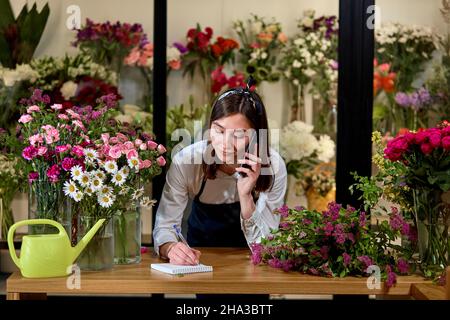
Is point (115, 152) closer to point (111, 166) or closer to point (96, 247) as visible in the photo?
point (111, 166)

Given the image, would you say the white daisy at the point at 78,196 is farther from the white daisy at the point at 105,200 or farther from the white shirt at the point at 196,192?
the white shirt at the point at 196,192

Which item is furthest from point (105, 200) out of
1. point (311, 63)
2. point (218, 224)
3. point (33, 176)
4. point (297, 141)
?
point (311, 63)

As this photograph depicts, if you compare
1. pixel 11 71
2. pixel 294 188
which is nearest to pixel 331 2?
pixel 294 188

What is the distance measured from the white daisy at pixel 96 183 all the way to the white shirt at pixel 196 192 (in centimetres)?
35

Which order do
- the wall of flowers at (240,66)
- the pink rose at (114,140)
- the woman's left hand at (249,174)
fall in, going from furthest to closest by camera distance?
the wall of flowers at (240,66), the woman's left hand at (249,174), the pink rose at (114,140)

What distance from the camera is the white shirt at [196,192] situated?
108 inches

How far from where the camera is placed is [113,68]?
4.29 m

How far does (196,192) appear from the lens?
9.86 ft

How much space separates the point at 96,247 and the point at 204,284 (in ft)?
1.22

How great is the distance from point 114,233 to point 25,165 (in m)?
0.34

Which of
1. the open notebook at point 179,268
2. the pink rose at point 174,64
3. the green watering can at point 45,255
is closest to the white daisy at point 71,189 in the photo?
the green watering can at point 45,255
